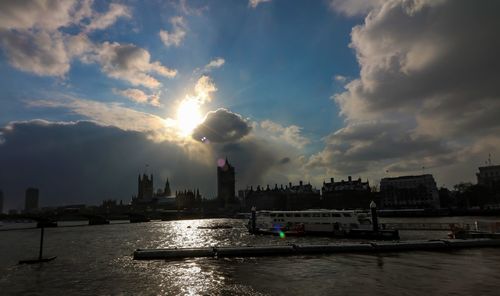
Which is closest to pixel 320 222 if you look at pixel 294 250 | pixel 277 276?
pixel 294 250

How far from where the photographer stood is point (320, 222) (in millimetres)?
91938

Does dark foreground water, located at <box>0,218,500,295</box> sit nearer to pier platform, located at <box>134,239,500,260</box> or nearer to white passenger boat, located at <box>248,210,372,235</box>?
pier platform, located at <box>134,239,500,260</box>

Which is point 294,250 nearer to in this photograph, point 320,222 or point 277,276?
point 277,276

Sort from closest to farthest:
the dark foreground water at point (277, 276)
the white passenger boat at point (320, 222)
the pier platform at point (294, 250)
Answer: the dark foreground water at point (277, 276), the pier platform at point (294, 250), the white passenger boat at point (320, 222)

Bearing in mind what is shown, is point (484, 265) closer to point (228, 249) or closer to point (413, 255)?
point (413, 255)

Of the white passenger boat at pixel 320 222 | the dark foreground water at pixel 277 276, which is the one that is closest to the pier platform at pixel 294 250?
the dark foreground water at pixel 277 276

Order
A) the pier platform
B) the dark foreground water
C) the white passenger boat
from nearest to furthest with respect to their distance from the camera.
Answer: the dark foreground water → the pier platform → the white passenger boat

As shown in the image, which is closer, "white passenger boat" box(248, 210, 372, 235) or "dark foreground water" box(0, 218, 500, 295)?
"dark foreground water" box(0, 218, 500, 295)

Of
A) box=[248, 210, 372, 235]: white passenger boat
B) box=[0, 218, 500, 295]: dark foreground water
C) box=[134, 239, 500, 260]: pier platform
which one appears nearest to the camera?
box=[0, 218, 500, 295]: dark foreground water

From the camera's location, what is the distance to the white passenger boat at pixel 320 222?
86.0 meters

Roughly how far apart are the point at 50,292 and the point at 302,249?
33278 mm

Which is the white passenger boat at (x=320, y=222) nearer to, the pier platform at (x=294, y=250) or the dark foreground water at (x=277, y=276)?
the pier platform at (x=294, y=250)

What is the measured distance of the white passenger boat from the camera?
86.0 m

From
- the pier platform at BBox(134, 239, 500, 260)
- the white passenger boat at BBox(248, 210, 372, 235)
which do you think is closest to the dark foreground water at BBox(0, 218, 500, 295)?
the pier platform at BBox(134, 239, 500, 260)
